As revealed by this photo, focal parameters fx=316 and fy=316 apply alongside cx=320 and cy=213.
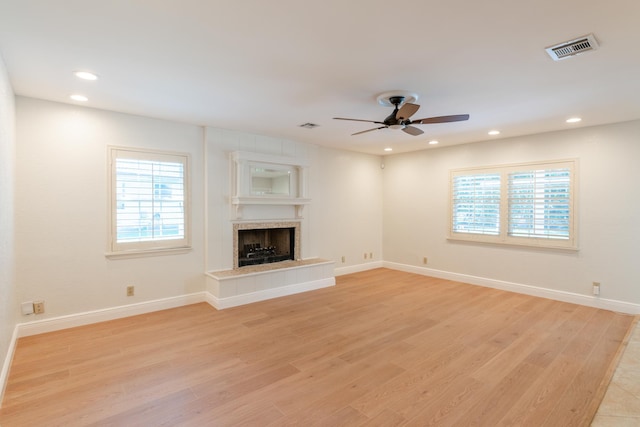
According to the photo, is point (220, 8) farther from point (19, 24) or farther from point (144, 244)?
point (144, 244)

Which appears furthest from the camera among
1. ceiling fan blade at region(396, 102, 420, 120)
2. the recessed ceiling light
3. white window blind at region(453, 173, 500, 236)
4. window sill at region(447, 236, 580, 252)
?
white window blind at region(453, 173, 500, 236)

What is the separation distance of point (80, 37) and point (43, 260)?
8.72 ft

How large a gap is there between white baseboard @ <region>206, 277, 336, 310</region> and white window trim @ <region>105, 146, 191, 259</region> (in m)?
0.89

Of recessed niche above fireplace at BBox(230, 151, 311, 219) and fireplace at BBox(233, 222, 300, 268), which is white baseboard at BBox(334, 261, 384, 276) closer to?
fireplace at BBox(233, 222, 300, 268)

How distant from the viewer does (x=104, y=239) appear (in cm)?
393

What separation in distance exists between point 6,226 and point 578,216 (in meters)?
6.73

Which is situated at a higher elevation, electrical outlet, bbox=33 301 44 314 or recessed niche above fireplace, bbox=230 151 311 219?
recessed niche above fireplace, bbox=230 151 311 219

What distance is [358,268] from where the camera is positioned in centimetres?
677

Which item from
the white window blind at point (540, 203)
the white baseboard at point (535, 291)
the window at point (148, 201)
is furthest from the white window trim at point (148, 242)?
the white window blind at point (540, 203)

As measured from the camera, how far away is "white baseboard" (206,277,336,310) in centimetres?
442

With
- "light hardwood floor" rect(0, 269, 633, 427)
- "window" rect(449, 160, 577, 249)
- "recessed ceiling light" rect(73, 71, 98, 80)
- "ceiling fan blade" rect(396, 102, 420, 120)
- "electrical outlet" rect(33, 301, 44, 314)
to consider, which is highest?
"recessed ceiling light" rect(73, 71, 98, 80)

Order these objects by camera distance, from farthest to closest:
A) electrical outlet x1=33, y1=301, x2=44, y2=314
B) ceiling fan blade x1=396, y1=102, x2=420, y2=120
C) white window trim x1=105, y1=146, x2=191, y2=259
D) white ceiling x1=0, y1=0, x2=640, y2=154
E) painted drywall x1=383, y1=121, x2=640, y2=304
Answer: painted drywall x1=383, y1=121, x2=640, y2=304
white window trim x1=105, y1=146, x2=191, y2=259
electrical outlet x1=33, y1=301, x2=44, y2=314
ceiling fan blade x1=396, y1=102, x2=420, y2=120
white ceiling x1=0, y1=0, x2=640, y2=154


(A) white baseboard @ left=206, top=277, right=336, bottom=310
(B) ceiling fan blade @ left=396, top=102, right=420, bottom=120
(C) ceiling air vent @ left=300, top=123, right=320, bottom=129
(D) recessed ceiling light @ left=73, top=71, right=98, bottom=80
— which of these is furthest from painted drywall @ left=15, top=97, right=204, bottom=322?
(B) ceiling fan blade @ left=396, top=102, right=420, bottom=120

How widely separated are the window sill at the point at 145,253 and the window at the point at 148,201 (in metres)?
0.02
